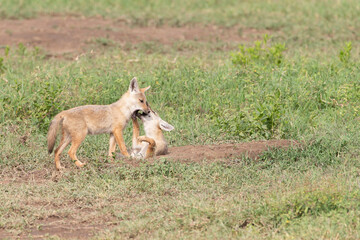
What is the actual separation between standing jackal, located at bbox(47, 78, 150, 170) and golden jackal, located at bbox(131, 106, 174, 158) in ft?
0.47

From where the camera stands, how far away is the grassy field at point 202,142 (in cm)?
564

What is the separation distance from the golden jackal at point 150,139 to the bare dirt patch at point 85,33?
5302 millimetres

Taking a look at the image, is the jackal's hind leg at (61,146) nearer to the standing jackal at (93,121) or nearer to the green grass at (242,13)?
the standing jackal at (93,121)

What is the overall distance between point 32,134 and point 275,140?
3.28m

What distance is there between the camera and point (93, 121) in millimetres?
7363

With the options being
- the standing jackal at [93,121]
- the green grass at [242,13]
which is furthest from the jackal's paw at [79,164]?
the green grass at [242,13]

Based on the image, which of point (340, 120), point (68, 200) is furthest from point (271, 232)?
point (340, 120)

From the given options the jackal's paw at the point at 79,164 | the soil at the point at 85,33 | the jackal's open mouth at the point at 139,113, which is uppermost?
the soil at the point at 85,33

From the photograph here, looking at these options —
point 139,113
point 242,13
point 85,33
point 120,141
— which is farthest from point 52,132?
point 242,13

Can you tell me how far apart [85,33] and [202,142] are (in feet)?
20.6

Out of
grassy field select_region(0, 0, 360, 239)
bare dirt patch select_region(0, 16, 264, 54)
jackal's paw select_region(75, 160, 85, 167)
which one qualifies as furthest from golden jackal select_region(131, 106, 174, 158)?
bare dirt patch select_region(0, 16, 264, 54)

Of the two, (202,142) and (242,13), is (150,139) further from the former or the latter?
(242,13)

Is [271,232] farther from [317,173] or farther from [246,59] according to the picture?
[246,59]

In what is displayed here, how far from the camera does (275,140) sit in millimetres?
7883
